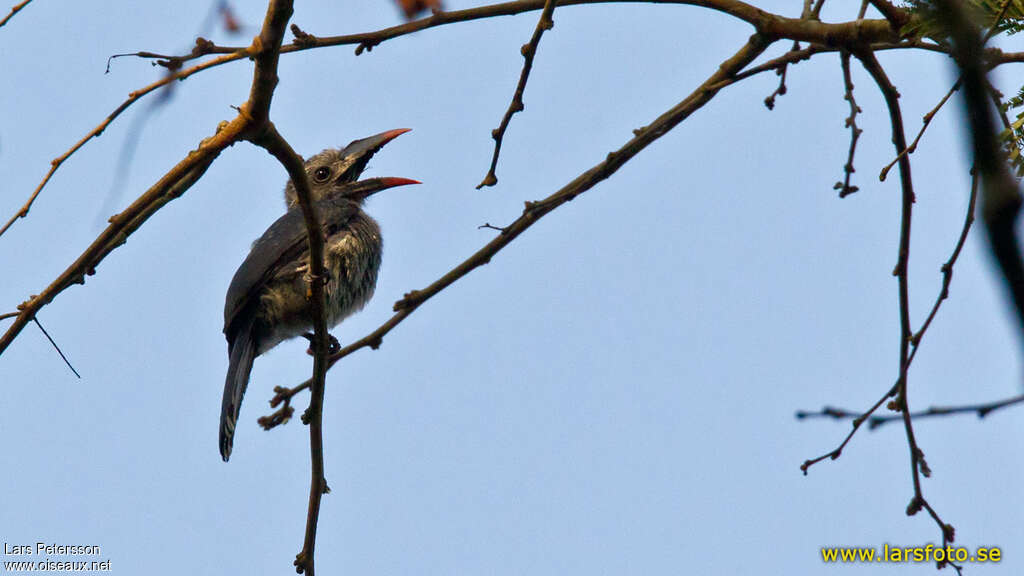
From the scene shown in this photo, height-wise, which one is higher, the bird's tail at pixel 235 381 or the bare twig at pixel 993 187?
the bird's tail at pixel 235 381

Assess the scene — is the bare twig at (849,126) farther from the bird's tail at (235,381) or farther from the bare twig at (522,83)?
the bird's tail at (235,381)

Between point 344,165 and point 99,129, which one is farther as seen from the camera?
point 344,165

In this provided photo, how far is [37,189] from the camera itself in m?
2.78

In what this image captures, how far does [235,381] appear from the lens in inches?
192

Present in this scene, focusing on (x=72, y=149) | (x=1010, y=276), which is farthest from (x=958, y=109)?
(x=72, y=149)

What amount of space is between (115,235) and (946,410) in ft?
6.83

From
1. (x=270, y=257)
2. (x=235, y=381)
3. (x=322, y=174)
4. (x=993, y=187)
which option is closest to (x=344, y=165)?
(x=322, y=174)

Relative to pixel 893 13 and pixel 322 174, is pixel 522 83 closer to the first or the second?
pixel 893 13

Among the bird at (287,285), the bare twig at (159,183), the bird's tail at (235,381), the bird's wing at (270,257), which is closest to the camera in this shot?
the bare twig at (159,183)

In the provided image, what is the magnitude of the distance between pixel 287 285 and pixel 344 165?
1.38m

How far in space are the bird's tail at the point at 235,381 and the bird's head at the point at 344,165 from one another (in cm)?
138

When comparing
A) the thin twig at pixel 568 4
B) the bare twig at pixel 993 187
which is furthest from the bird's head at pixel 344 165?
the bare twig at pixel 993 187

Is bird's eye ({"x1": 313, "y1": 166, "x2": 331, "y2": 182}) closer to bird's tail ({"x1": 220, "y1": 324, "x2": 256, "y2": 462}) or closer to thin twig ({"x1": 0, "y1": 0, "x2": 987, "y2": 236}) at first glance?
bird's tail ({"x1": 220, "y1": 324, "x2": 256, "y2": 462})

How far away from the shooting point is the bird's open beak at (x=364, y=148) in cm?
642
